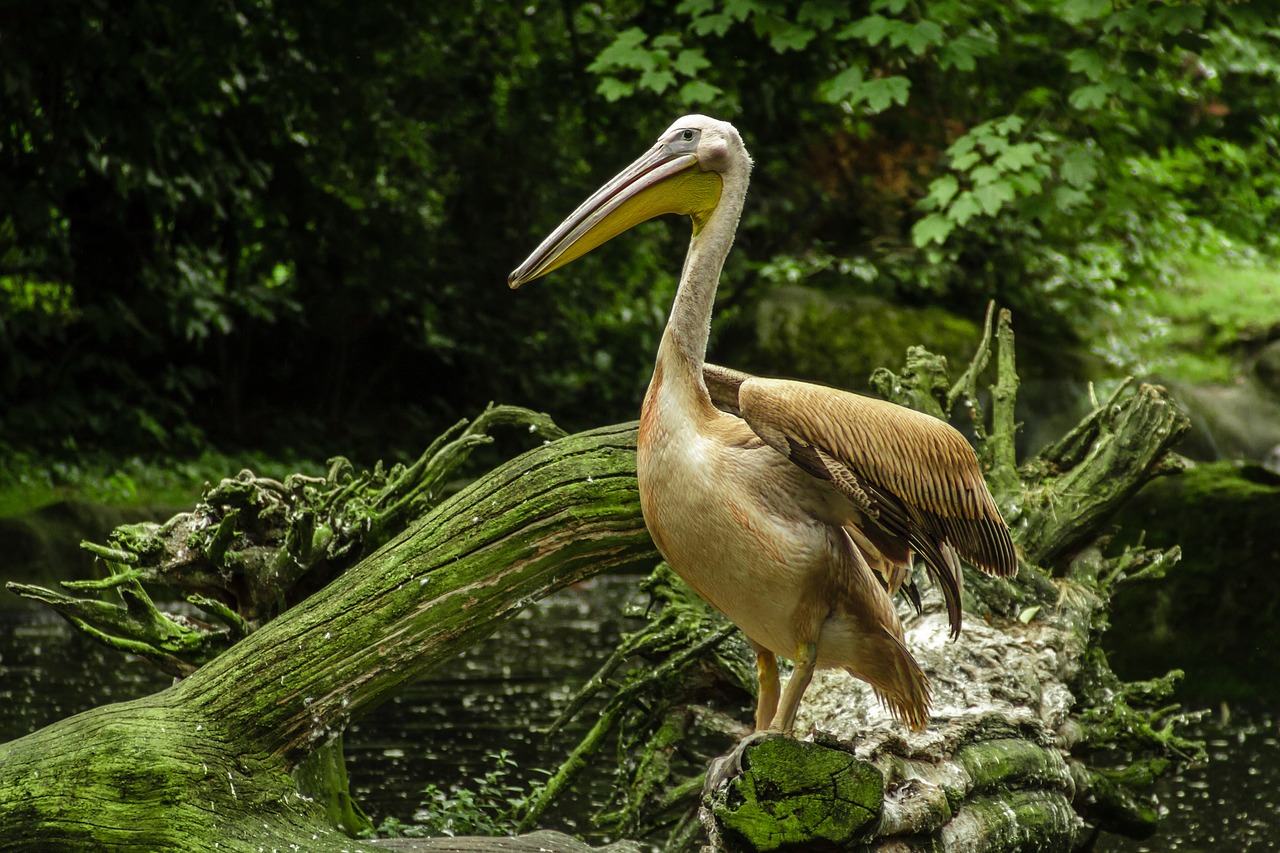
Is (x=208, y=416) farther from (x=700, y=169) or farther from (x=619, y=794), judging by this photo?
(x=700, y=169)

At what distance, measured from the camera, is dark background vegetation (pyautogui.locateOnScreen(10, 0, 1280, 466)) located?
9398 millimetres

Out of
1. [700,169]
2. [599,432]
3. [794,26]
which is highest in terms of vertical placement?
[794,26]

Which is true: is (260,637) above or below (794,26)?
below

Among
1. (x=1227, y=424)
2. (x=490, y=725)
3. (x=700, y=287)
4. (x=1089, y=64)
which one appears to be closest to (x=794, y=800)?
(x=700, y=287)

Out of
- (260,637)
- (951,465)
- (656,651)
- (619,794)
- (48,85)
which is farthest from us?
(48,85)

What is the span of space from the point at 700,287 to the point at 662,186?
0.32 metres

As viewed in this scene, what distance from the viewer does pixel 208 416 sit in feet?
44.2

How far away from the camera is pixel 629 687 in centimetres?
468

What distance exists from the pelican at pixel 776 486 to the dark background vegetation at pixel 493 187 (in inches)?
194

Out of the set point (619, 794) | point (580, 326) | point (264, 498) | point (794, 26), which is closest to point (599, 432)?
point (264, 498)

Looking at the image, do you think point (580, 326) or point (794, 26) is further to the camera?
point (580, 326)

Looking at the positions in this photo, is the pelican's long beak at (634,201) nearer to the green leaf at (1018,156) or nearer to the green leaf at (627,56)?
the green leaf at (1018,156)

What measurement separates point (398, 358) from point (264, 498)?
997 centimetres

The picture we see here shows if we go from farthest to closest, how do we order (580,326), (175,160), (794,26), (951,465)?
(580,326)
(175,160)
(794,26)
(951,465)
